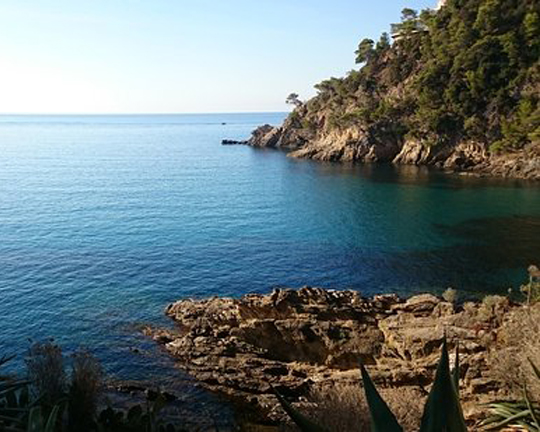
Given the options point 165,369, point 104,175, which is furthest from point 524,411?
point 104,175

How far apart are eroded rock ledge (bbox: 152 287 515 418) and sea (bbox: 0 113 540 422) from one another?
1.97 meters

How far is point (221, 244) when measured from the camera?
4069 cm

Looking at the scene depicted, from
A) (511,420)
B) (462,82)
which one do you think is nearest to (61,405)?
(511,420)

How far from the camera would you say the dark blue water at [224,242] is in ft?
94.5

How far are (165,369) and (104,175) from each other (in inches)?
2348

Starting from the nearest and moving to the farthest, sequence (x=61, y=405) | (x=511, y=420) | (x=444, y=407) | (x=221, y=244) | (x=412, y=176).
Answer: (x=444, y=407)
(x=511, y=420)
(x=61, y=405)
(x=221, y=244)
(x=412, y=176)

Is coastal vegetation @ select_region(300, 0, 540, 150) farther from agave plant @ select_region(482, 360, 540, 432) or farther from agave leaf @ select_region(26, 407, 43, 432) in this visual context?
agave leaf @ select_region(26, 407, 43, 432)

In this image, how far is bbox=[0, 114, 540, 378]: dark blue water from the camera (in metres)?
28.8

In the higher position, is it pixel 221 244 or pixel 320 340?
pixel 320 340

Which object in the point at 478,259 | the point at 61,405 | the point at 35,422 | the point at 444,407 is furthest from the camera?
the point at 478,259

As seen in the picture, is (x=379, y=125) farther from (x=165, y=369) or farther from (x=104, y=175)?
(x=165, y=369)

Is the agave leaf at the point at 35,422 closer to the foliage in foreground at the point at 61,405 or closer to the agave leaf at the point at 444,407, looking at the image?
the foliage in foreground at the point at 61,405

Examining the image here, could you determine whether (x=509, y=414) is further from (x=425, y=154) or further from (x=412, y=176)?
(x=425, y=154)

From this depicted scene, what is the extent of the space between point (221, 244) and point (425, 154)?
153 feet
